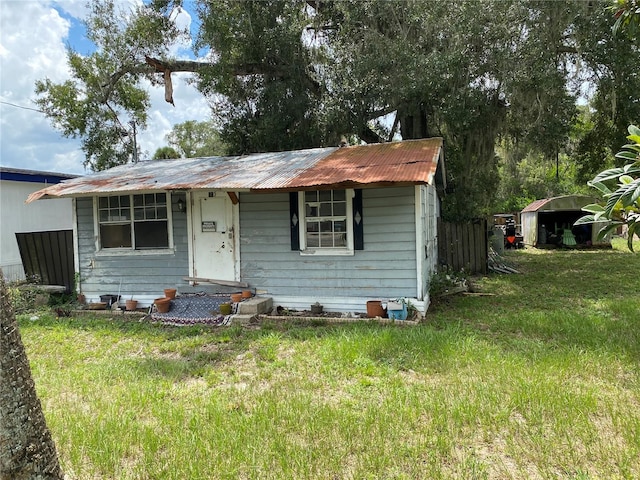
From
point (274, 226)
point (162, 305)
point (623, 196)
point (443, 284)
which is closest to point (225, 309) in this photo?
point (162, 305)

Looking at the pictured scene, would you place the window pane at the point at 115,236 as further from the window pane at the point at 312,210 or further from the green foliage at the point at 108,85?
the green foliage at the point at 108,85

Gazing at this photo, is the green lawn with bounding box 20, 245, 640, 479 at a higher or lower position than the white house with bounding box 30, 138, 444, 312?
lower

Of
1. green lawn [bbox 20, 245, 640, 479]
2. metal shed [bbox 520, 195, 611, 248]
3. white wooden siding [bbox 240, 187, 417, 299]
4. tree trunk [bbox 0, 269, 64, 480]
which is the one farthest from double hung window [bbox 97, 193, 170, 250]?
metal shed [bbox 520, 195, 611, 248]

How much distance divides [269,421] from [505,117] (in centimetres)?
1119

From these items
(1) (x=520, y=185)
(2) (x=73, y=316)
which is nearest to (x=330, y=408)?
(2) (x=73, y=316)

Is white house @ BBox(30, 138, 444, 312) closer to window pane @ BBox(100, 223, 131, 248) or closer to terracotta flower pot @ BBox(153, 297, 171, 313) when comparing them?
window pane @ BBox(100, 223, 131, 248)

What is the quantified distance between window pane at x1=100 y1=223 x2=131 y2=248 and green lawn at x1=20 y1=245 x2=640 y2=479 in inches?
89.0

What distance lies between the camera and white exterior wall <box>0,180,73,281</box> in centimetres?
1038

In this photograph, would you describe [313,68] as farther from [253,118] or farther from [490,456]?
[490,456]

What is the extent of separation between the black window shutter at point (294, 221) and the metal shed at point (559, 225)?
47.2 feet

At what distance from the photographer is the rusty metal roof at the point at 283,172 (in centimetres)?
641

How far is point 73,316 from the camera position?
7.68 m

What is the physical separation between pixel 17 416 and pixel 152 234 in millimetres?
6436

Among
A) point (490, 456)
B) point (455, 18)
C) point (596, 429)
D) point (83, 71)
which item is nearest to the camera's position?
point (490, 456)
